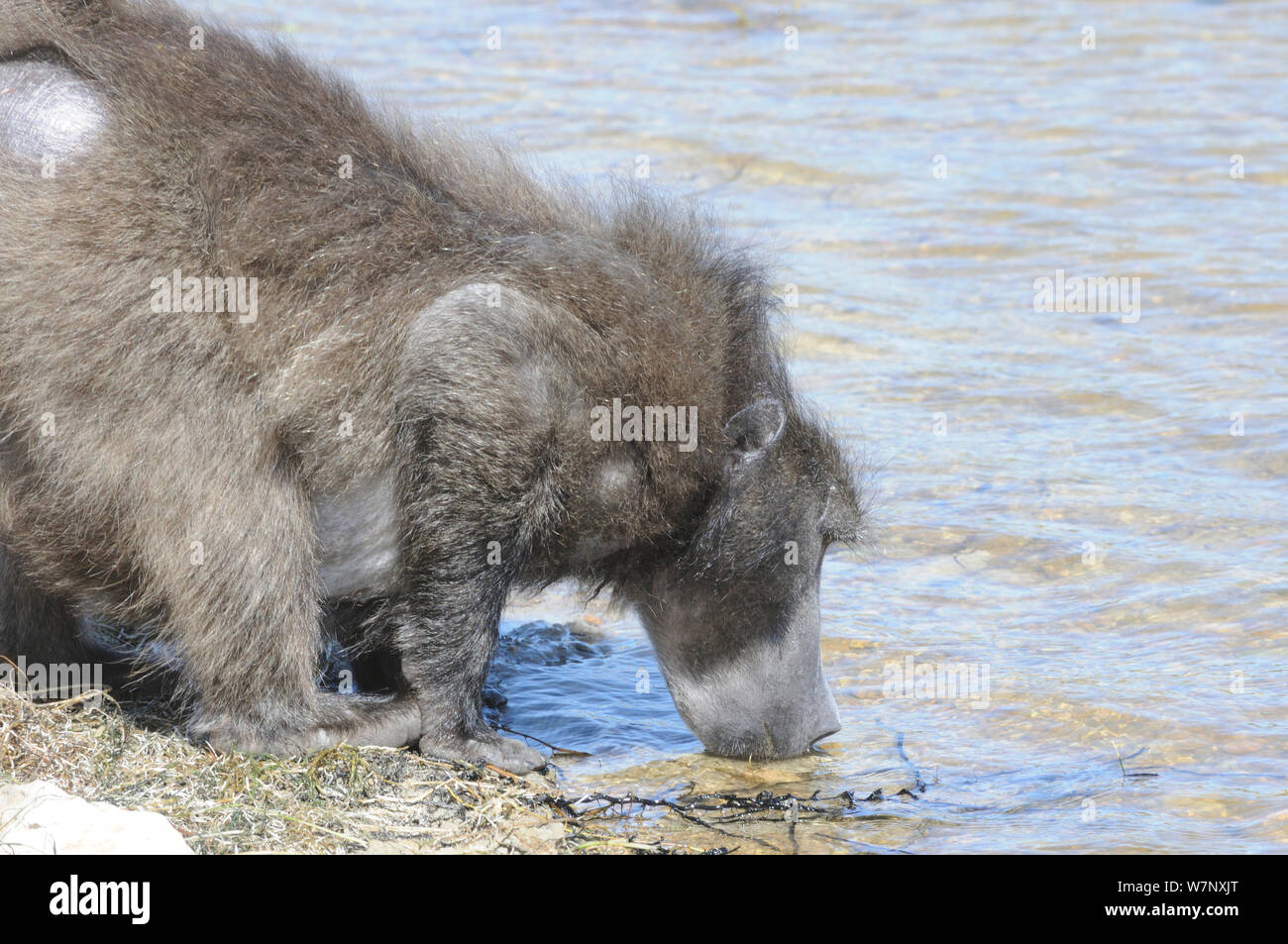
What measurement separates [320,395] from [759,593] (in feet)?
4.91

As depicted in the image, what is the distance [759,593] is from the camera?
511cm

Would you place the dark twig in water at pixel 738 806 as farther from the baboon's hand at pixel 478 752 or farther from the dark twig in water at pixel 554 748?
the dark twig in water at pixel 554 748

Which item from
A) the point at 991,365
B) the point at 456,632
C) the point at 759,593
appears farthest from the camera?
the point at 991,365

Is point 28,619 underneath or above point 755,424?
underneath

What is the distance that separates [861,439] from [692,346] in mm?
2797

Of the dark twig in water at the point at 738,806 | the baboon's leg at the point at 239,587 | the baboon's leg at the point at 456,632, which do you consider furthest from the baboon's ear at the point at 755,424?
the baboon's leg at the point at 239,587

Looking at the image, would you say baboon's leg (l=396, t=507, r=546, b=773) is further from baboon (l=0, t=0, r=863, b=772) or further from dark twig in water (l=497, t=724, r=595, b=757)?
dark twig in water (l=497, t=724, r=595, b=757)

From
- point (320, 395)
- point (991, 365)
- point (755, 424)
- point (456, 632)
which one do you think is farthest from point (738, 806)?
point (991, 365)

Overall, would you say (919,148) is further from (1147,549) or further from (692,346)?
(692,346)

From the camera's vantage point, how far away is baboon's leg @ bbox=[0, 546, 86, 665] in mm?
5098

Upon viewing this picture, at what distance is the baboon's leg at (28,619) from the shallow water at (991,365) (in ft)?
5.03

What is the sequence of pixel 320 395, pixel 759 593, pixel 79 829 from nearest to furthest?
pixel 79 829, pixel 320 395, pixel 759 593

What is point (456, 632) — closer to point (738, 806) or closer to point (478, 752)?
point (478, 752)

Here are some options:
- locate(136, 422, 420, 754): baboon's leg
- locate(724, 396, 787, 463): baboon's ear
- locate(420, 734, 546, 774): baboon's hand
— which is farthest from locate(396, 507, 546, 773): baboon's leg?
locate(724, 396, 787, 463): baboon's ear
